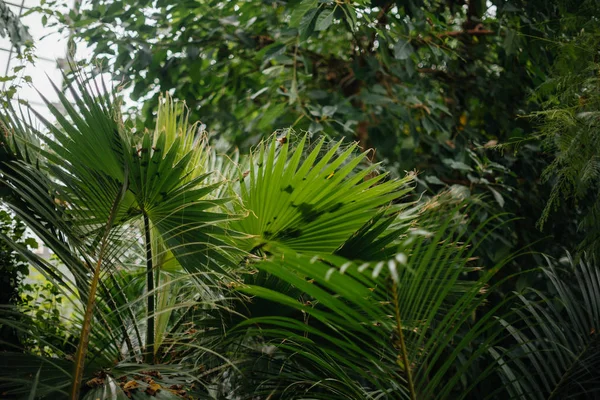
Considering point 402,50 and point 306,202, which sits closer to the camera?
point 306,202

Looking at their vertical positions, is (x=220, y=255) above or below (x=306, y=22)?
below

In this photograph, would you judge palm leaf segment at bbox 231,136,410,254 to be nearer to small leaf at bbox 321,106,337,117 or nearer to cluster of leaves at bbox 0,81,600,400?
cluster of leaves at bbox 0,81,600,400

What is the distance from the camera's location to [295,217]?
1.30 m

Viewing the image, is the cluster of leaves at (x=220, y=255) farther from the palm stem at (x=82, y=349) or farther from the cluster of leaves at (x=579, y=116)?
the cluster of leaves at (x=579, y=116)

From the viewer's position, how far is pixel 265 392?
52.4 inches

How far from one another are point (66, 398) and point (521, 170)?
6.77ft

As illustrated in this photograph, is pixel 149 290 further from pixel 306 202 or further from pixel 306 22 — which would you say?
pixel 306 22

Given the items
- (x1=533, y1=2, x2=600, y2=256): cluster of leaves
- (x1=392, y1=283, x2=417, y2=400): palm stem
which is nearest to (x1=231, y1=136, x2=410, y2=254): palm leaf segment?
(x1=392, y1=283, x2=417, y2=400): palm stem

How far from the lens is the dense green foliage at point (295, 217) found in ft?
3.58

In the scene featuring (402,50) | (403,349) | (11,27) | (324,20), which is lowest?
(403,349)

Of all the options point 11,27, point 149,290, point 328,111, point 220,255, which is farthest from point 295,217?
point 11,27

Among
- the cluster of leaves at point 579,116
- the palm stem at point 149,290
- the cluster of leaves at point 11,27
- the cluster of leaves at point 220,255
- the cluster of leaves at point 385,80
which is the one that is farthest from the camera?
the cluster of leaves at point 385,80

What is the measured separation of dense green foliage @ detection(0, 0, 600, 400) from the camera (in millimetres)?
1092

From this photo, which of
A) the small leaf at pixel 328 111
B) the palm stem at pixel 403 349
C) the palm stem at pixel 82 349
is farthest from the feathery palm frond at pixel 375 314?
the small leaf at pixel 328 111
